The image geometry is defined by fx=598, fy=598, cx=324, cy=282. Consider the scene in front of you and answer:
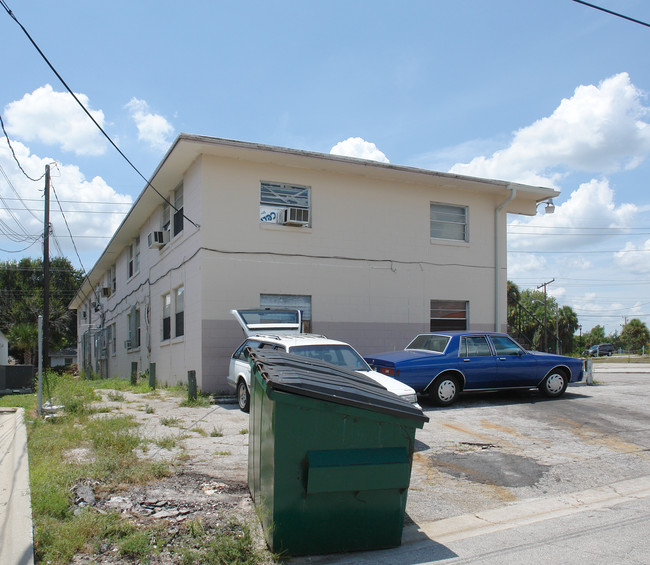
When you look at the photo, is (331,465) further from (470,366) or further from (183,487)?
(470,366)

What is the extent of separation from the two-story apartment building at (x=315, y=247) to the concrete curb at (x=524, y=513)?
8834mm

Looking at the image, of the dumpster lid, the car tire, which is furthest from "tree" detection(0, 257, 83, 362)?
the dumpster lid

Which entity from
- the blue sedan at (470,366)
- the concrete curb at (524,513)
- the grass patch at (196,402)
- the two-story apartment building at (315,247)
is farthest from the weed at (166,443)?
the two-story apartment building at (315,247)

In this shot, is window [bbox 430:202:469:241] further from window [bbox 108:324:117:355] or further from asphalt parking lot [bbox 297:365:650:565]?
window [bbox 108:324:117:355]

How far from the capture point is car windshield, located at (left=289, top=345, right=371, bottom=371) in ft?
32.3

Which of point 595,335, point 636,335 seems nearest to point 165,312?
point 636,335

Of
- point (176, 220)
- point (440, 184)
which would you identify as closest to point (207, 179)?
point (176, 220)

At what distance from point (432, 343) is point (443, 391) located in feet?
3.65

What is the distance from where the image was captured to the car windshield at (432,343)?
11.8 metres

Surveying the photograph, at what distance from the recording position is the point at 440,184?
1666 centimetres

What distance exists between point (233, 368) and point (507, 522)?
7.10 meters

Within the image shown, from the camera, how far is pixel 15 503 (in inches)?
203

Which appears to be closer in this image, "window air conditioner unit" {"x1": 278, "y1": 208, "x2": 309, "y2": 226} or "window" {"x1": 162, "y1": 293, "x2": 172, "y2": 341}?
"window air conditioner unit" {"x1": 278, "y1": 208, "x2": 309, "y2": 226}

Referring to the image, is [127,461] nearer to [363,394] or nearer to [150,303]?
[363,394]
